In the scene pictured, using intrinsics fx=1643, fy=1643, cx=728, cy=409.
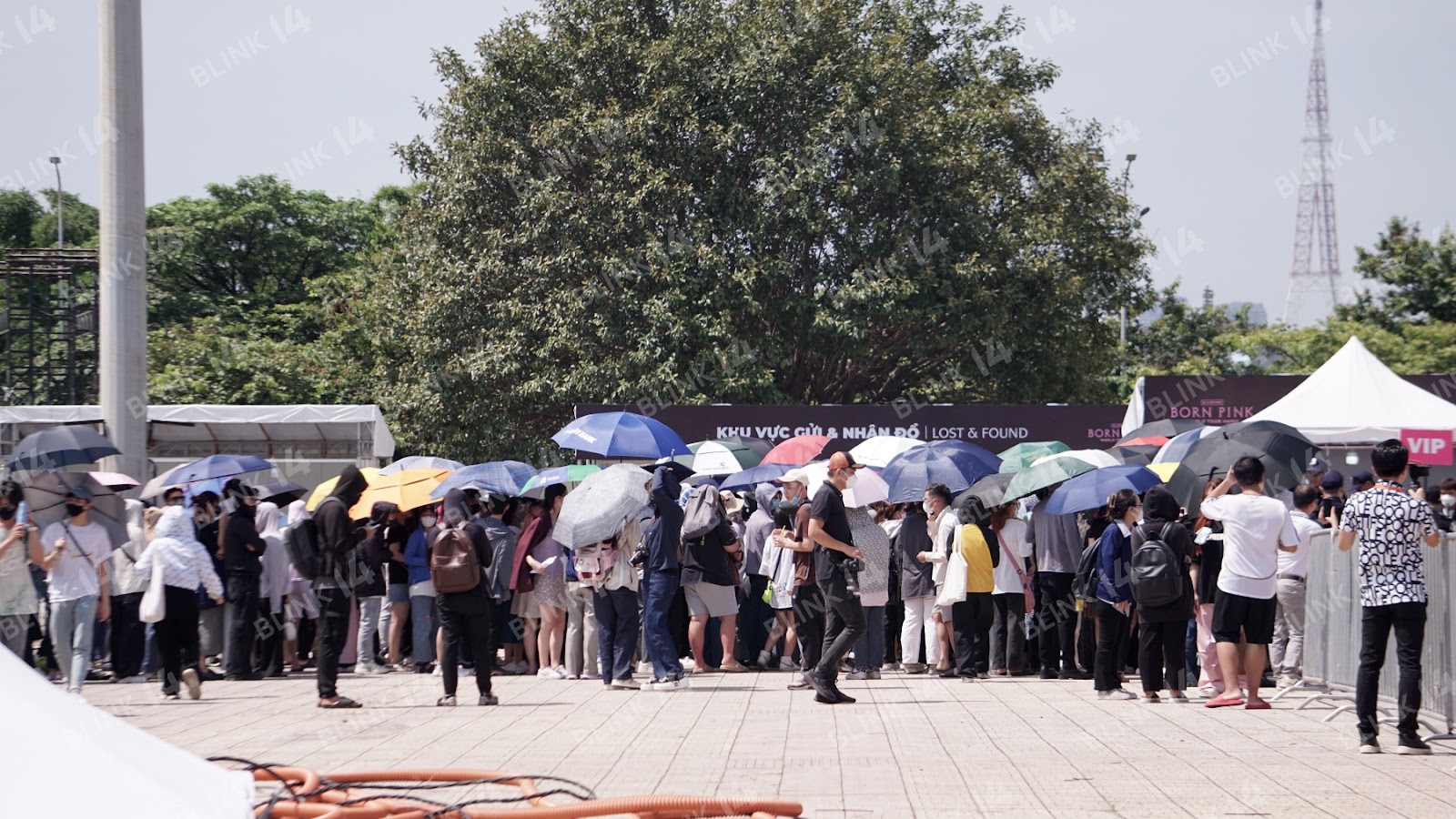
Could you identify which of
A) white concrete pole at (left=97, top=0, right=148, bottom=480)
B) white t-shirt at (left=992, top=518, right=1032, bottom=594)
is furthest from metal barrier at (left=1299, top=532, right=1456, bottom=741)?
white concrete pole at (left=97, top=0, right=148, bottom=480)

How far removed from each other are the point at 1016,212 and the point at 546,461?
38.1 feet

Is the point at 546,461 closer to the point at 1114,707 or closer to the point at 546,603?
the point at 546,603

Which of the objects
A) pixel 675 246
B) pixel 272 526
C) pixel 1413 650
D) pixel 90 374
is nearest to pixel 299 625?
pixel 272 526

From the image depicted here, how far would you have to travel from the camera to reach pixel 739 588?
17391 mm

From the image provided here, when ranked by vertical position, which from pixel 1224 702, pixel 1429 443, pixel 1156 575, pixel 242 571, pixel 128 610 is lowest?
pixel 1224 702

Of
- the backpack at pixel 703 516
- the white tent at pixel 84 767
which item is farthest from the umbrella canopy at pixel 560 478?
the white tent at pixel 84 767

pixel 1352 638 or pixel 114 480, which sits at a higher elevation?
pixel 114 480

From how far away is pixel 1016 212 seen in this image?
118 feet

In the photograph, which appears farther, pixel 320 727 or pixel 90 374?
pixel 90 374

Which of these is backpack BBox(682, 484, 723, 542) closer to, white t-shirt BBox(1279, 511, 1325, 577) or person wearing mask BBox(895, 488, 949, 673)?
person wearing mask BBox(895, 488, 949, 673)

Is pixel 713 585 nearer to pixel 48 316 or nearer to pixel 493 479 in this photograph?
pixel 493 479

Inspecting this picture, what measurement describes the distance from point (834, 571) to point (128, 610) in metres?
7.53

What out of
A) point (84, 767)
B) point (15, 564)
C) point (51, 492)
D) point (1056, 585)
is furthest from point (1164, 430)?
point (84, 767)

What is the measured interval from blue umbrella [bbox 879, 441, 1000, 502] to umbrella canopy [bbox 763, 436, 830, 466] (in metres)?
3.47
